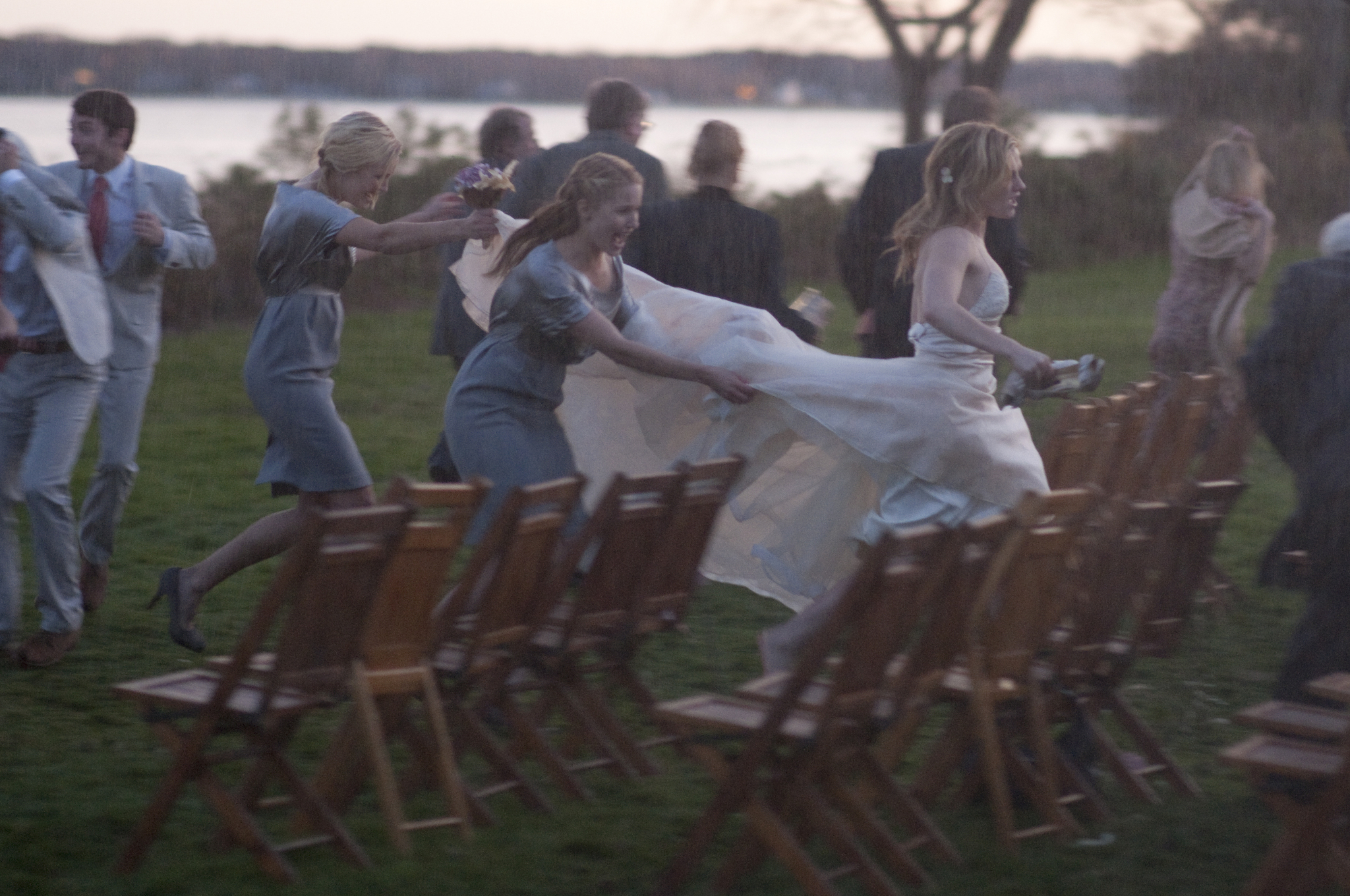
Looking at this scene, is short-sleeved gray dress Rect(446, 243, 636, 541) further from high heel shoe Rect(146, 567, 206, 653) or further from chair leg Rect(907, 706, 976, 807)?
chair leg Rect(907, 706, 976, 807)

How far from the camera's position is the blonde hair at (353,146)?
5.72 m

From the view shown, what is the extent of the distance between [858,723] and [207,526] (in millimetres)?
5965

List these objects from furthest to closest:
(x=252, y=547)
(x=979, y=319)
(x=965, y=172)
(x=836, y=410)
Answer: (x=252, y=547) < (x=836, y=410) < (x=979, y=319) < (x=965, y=172)

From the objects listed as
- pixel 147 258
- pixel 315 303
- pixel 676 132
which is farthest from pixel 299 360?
pixel 676 132

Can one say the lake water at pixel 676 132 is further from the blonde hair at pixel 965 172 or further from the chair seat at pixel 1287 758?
the chair seat at pixel 1287 758

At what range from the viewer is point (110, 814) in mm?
4684

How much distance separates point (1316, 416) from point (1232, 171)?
5329 mm

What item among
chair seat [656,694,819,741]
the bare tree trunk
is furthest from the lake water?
chair seat [656,694,819,741]

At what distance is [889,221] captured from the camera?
793 centimetres

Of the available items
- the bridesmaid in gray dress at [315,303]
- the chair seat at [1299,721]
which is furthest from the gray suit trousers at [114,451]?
the chair seat at [1299,721]

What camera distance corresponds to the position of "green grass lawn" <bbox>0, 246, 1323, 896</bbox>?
4.30 m

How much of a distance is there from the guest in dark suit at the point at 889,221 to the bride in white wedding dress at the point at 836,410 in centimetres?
154

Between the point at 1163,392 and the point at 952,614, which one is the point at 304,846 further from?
the point at 1163,392

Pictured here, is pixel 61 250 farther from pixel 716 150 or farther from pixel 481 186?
pixel 716 150
